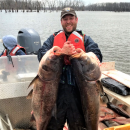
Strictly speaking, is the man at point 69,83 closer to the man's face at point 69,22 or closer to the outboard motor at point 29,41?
the man's face at point 69,22

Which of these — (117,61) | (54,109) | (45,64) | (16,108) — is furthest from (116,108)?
(117,61)

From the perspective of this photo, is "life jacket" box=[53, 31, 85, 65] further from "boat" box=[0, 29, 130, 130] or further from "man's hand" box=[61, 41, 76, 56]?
"boat" box=[0, 29, 130, 130]

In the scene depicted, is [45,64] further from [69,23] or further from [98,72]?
[69,23]

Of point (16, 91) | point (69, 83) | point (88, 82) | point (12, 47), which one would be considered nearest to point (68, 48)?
point (88, 82)

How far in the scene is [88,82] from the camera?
242 centimetres

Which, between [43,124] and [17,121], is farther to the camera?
[17,121]

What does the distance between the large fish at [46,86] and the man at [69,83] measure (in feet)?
0.67

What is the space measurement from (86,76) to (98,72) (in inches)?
7.1

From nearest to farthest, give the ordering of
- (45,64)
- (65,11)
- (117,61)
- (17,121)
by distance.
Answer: (45,64)
(65,11)
(17,121)
(117,61)

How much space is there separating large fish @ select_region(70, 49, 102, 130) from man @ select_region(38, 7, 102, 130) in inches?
6.7

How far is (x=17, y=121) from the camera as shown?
12.9ft

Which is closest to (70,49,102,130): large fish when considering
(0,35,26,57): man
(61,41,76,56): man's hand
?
(61,41,76,56): man's hand

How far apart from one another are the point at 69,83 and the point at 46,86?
0.42 meters

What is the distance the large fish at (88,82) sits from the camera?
2.33 metres
